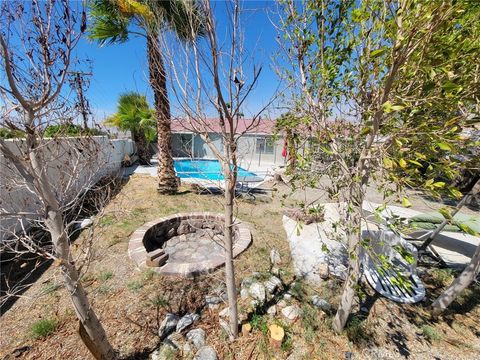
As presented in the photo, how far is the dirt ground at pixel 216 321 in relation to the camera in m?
2.86

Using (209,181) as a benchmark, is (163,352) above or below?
below

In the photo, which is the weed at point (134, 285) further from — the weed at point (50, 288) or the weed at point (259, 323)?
the weed at point (259, 323)

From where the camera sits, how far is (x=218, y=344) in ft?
9.77

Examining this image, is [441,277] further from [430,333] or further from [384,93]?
[384,93]

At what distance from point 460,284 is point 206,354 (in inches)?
155

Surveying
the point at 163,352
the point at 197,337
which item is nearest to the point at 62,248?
the point at 163,352

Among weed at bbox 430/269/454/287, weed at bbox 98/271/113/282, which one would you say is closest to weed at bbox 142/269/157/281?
weed at bbox 98/271/113/282

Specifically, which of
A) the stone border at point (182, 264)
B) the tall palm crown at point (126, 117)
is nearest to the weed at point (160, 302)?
the stone border at point (182, 264)

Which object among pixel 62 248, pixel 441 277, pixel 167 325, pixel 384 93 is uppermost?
pixel 384 93

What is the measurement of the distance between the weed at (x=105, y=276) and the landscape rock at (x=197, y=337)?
2.07m

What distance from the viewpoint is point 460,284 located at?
3.29 meters

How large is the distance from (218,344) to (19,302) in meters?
3.42

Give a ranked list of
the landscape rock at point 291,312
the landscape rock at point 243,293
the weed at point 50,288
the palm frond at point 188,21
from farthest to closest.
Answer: the landscape rock at point 243,293 < the weed at point 50,288 < the landscape rock at point 291,312 < the palm frond at point 188,21

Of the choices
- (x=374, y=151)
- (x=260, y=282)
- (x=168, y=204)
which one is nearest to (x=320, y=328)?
(x=260, y=282)
